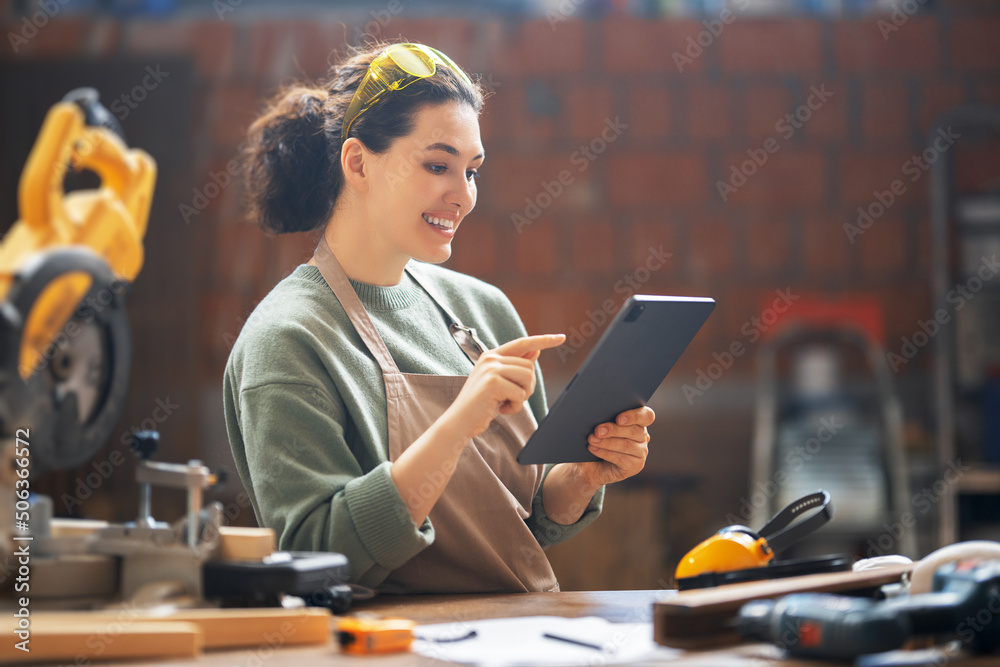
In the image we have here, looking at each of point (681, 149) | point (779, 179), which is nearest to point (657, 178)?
point (681, 149)

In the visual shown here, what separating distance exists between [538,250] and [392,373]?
6.80 ft

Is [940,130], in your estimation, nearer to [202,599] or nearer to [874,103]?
[874,103]

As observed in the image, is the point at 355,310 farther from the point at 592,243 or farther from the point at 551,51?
the point at 551,51

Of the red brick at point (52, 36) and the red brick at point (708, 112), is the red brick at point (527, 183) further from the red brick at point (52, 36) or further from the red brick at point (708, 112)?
the red brick at point (52, 36)

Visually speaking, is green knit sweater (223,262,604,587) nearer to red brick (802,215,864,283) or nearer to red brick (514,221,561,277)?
red brick (514,221,561,277)

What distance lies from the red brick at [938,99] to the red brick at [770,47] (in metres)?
0.39

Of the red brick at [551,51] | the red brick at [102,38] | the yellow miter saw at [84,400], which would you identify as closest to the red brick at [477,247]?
the red brick at [551,51]

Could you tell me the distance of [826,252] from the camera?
11.4 feet

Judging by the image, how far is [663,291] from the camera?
3443 millimetres

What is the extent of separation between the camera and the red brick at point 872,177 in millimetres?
3475

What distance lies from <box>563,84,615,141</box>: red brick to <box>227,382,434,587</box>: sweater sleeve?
7.65 feet

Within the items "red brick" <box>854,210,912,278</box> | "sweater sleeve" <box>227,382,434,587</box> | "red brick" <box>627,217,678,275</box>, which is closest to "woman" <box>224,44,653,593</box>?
"sweater sleeve" <box>227,382,434,587</box>

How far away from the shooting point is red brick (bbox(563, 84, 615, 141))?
3475 millimetres

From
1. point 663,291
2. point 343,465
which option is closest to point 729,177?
point 663,291
